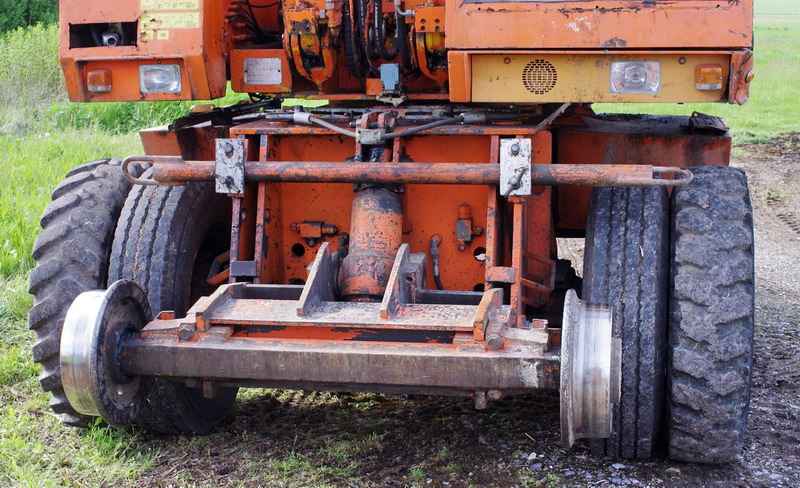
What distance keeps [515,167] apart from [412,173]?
44 centimetres

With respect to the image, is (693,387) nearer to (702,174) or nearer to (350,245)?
(702,174)

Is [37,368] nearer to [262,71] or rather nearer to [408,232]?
[262,71]

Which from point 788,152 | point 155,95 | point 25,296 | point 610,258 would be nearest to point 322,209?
point 155,95

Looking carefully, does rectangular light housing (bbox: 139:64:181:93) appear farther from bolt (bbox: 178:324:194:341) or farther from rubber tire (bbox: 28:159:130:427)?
bolt (bbox: 178:324:194:341)

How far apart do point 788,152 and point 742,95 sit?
1091cm

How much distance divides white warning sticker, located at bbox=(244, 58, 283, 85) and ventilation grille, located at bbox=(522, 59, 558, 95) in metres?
1.55

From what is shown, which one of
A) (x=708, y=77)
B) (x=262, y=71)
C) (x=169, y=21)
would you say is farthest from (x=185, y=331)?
(x=708, y=77)

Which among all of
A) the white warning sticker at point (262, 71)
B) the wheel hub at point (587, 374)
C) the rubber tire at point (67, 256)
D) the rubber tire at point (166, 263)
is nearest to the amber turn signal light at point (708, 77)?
the wheel hub at point (587, 374)

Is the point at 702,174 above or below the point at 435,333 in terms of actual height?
above

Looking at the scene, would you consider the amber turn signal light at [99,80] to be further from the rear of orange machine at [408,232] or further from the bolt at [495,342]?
the bolt at [495,342]

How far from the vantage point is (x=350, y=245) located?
4.51 m

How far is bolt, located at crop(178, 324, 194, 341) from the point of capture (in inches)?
156

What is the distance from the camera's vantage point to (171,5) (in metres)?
4.68

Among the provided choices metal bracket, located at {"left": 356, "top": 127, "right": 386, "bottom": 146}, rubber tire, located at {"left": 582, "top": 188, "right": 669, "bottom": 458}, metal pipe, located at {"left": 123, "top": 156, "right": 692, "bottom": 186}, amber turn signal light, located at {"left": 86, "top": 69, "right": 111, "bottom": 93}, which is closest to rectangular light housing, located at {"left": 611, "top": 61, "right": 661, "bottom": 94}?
metal pipe, located at {"left": 123, "top": 156, "right": 692, "bottom": 186}
